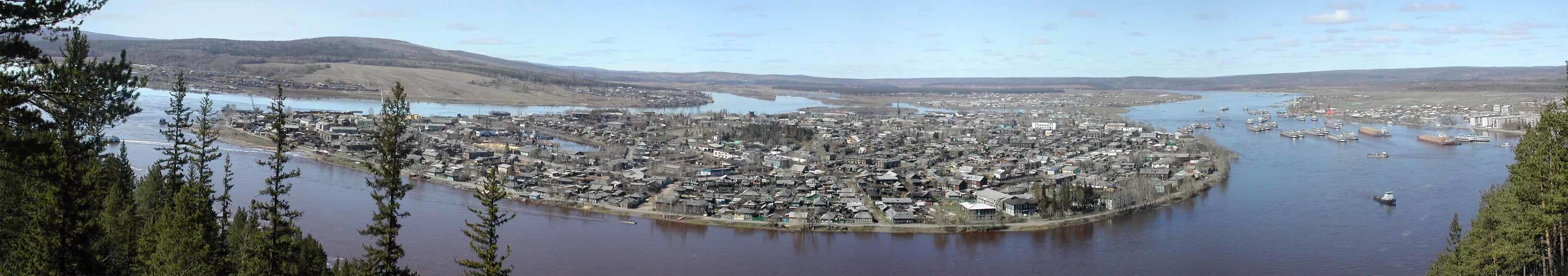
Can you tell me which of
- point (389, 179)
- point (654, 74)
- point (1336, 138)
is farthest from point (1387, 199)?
point (654, 74)

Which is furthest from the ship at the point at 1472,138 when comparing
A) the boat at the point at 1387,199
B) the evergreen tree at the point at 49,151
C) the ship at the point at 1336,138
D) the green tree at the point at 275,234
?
the evergreen tree at the point at 49,151

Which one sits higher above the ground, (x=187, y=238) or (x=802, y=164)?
(x=187, y=238)

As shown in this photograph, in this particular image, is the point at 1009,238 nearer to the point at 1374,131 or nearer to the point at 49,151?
the point at 49,151

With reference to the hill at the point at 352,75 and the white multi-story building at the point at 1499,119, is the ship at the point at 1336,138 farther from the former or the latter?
the hill at the point at 352,75

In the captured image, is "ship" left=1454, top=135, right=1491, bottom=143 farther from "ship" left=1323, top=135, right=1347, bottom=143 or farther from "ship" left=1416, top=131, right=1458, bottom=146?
"ship" left=1323, top=135, right=1347, bottom=143

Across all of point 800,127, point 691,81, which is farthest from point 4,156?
point 691,81

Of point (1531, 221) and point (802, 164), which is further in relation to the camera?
point (802, 164)

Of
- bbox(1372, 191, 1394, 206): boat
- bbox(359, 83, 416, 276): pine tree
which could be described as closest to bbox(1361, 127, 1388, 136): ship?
bbox(1372, 191, 1394, 206): boat
